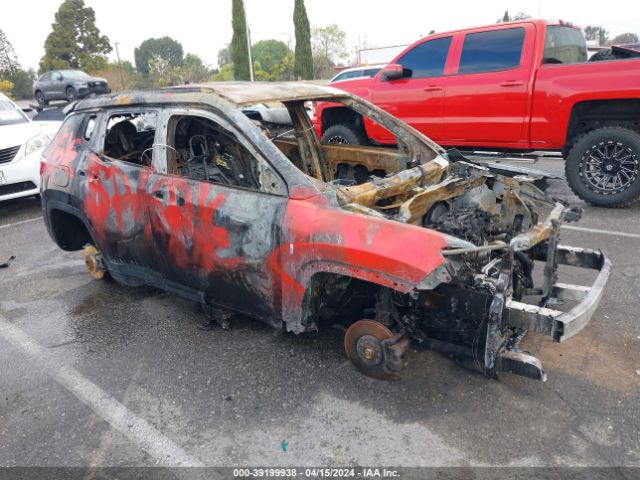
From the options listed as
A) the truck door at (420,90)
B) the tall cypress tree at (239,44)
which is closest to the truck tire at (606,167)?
the truck door at (420,90)

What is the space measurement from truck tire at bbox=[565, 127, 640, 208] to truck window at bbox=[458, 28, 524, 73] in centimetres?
138

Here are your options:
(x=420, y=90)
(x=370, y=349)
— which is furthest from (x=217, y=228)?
(x=420, y=90)

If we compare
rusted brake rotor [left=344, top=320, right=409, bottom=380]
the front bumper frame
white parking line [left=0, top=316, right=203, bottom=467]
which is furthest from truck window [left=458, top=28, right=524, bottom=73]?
white parking line [left=0, top=316, right=203, bottom=467]

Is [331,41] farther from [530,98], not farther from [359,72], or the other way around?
[530,98]

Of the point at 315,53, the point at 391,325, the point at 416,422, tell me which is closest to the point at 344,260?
the point at 391,325

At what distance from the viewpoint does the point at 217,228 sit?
3232mm

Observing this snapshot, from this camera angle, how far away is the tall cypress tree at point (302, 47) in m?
35.8

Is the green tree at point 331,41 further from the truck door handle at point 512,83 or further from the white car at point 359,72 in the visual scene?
the truck door handle at point 512,83

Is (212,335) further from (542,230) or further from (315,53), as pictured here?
(315,53)

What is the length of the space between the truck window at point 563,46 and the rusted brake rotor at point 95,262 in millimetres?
5722

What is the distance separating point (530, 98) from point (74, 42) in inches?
1960

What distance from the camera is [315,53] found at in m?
54.8

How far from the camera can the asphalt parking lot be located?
8.31 ft

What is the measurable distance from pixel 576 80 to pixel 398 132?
3.09 meters
